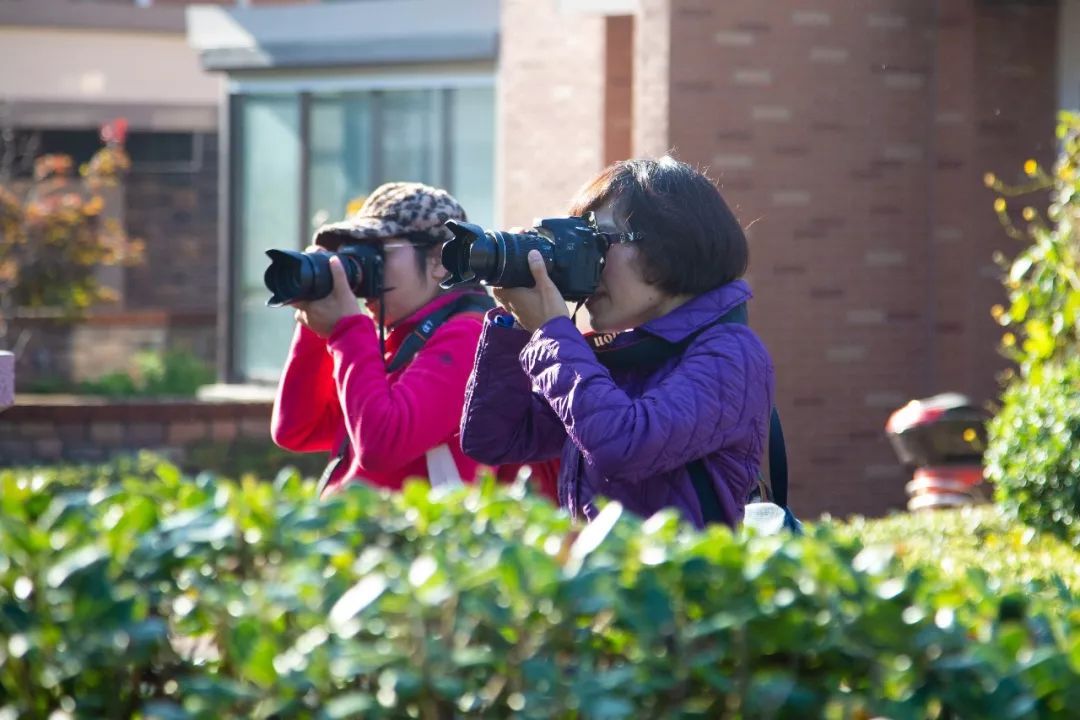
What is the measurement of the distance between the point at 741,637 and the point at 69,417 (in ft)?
34.1

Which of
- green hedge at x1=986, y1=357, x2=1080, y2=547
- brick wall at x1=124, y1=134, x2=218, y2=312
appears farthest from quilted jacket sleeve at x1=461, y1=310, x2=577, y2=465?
brick wall at x1=124, y1=134, x2=218, y2=312

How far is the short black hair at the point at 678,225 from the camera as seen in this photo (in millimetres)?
3104

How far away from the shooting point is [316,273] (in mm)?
3660

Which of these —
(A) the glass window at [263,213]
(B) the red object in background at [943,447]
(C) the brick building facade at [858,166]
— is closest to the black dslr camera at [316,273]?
(B) the red object in background at [943,447]

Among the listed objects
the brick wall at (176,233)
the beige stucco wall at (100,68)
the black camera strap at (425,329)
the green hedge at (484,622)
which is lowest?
the brick wall at (176,233)

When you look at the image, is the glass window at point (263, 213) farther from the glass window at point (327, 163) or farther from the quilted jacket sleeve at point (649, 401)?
the quilted jacket sleeve at point (649, 401)

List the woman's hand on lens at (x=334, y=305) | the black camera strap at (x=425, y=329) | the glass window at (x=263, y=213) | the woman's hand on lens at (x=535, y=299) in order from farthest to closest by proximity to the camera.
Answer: the glass window at (x=263, y=213), the black camera strap at (x=425, y=329), the woman's hand on lens at (x=334, y=305), the woman's hand on lens at (x=535, y=299)

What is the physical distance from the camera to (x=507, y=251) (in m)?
3.05

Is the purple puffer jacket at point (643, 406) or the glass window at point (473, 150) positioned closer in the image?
the purple puffer jacket at point (643, 406)

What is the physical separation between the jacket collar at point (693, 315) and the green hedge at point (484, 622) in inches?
36.4

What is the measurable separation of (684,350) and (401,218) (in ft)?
3.22

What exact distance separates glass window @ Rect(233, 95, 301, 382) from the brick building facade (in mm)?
6070

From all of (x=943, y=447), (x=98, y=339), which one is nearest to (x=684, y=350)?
(x=943, y=447)

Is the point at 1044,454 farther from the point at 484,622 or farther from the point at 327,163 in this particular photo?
the point at 327,163
